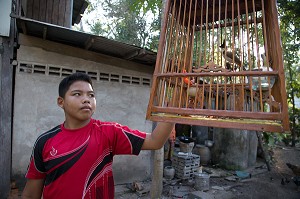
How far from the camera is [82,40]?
15.0 feet

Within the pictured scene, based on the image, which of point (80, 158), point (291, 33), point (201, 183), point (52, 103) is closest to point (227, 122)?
A: point (80, 158)

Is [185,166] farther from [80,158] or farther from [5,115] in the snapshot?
[80,158]

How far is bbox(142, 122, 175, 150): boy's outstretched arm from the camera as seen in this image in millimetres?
1557

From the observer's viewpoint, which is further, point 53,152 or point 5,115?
point 5,115

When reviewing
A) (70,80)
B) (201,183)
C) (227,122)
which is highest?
(70,80)

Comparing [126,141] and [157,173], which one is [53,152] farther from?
[157,173]

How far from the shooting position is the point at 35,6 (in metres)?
6.12

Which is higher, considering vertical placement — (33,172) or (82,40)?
(82,40)

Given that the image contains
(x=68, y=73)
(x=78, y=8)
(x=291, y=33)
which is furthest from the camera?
(x=291, y=33)

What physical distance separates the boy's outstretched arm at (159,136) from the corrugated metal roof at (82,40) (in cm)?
292

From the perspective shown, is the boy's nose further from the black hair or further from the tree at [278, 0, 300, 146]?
the tree at [278, 0, 300, 146]

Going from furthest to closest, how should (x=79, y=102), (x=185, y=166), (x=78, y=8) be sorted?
(x=78, y=8) < (x=185, y=166) < (x=79, y=102)

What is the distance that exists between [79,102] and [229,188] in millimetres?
5571

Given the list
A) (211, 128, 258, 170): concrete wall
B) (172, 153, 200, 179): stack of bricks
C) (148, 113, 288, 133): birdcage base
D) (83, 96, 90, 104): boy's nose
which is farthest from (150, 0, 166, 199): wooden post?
(211, 128, 258, 170): concrete wall
